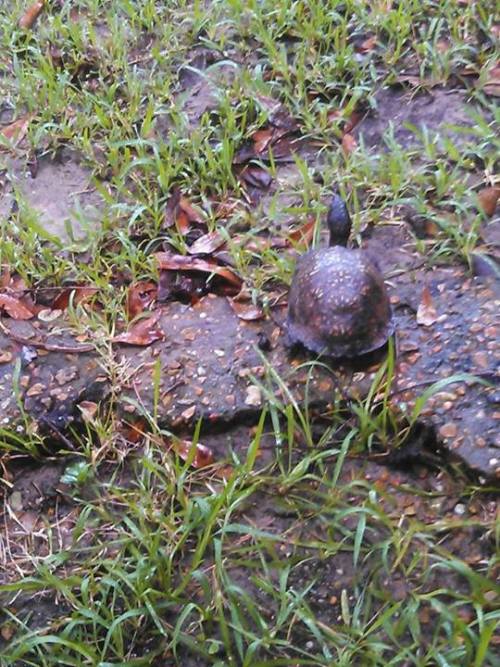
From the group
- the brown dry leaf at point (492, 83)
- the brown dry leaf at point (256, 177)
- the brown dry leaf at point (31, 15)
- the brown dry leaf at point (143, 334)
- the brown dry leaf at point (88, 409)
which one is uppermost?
the brown dry leaf at point (31, 15)

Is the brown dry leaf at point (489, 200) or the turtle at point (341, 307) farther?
the brown dry leaf at point (489, 200)

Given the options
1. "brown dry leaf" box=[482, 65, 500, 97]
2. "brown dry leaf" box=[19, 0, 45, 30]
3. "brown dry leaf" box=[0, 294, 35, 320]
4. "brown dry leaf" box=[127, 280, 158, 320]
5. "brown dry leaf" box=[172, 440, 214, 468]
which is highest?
"brown dry leaf" box=[19, 0, 45, 30]

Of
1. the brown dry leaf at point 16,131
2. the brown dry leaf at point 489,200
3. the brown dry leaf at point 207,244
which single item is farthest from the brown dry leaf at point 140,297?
the brown dry leaf at point 489,200

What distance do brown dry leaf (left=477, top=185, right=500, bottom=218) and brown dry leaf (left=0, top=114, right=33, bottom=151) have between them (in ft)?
5.81

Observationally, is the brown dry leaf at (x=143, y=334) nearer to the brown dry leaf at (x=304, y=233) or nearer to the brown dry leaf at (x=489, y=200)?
the brown dry leaf at (x=304, y=233)

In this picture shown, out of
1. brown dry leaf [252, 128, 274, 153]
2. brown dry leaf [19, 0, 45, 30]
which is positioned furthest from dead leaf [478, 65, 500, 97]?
brown dry leaf [19, 0, 45, 30]

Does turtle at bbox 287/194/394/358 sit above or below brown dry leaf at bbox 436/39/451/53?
below

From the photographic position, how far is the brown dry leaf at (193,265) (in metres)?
2.56

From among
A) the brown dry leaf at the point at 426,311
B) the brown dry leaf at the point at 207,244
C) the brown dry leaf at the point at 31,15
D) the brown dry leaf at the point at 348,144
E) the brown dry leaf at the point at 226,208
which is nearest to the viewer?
the brown dry leaf at the point at 426,311

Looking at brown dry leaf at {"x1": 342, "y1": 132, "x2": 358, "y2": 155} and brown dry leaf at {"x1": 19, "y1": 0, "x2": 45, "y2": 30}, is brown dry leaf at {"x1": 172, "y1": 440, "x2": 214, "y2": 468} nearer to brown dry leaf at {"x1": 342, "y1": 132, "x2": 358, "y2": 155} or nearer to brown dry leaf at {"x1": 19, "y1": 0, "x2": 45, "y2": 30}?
brown dry leaf at {"x1": 342, "y1": 132, "x2": 358, "y2": 155}

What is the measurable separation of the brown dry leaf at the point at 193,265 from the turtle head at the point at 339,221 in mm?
355

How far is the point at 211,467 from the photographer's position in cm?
214

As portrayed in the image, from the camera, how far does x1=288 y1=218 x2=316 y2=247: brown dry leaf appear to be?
103 inches

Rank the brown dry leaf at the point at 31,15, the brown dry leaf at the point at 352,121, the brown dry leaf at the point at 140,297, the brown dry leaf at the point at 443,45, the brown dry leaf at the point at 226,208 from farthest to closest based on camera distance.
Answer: the brown dry leaf at the point at 31,15, the brown dry leaf at the point at 443,45, the brown dry leaf at the point at 352,121, the brown dry leaf at the point at 226,208, the brown dry leaf at the point at 140,297
